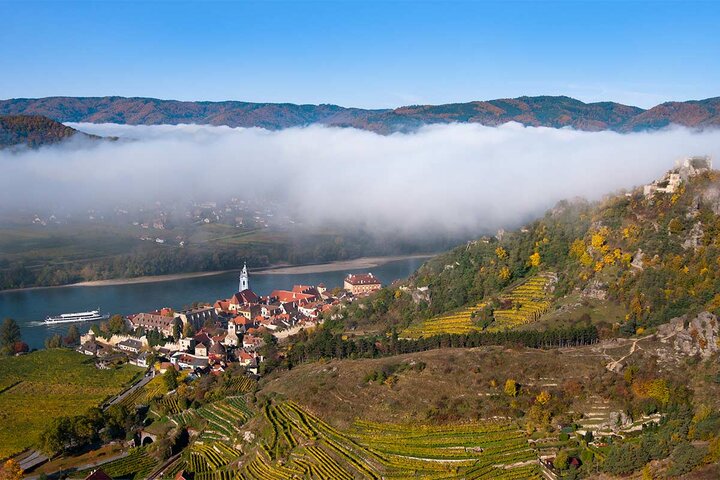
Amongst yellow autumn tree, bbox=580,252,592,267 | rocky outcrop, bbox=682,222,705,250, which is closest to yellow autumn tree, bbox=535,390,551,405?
rocky outcrop, bbox=682,222,705,250

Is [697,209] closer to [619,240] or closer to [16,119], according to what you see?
[619,240]

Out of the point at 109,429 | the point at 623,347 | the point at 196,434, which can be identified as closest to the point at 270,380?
the point at 196,434

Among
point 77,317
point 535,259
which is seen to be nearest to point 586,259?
point 535,259

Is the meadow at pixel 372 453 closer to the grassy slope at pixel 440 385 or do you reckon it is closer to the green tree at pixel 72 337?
the grassy slope at pixel 440 385

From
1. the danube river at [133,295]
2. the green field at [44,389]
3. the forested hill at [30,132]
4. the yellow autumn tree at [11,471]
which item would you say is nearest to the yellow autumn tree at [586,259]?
the green field at [44,389]

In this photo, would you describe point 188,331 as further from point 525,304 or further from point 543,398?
point 543,398

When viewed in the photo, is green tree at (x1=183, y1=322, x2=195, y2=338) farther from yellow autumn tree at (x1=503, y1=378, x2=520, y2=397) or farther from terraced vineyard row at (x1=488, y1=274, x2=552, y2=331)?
yellow autumn tree at (x1=503, y1=378, x2=520, y2=397)
